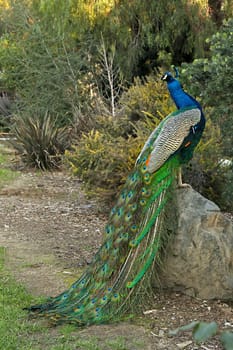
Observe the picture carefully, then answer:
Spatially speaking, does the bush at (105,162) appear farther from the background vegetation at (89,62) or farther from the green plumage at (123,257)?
the green plumage at (123,257)

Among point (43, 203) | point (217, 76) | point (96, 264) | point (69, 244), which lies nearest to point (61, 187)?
point (43, 203)

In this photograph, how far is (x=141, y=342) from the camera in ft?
12.2

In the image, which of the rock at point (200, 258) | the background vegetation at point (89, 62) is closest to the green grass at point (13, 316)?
the rock at point (200, 258)

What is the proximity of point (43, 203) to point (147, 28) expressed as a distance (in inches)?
225

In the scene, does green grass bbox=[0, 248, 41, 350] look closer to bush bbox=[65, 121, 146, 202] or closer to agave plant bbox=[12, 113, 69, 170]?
bush bbox=[65, 121, 146, 202]

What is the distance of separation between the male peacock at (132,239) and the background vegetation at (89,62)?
3243mm

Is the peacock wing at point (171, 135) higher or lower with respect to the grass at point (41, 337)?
higher

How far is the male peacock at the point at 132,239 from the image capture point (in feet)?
13.0

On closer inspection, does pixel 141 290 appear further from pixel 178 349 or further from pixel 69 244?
pixel 69 244

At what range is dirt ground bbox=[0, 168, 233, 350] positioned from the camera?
3.89 m

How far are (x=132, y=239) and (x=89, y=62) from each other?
9.68 m

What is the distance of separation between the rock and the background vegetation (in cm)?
328

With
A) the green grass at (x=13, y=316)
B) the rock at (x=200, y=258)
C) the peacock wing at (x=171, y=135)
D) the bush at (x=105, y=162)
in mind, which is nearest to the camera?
the green grass at (x=13, y=316)

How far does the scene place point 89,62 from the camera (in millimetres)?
13273
